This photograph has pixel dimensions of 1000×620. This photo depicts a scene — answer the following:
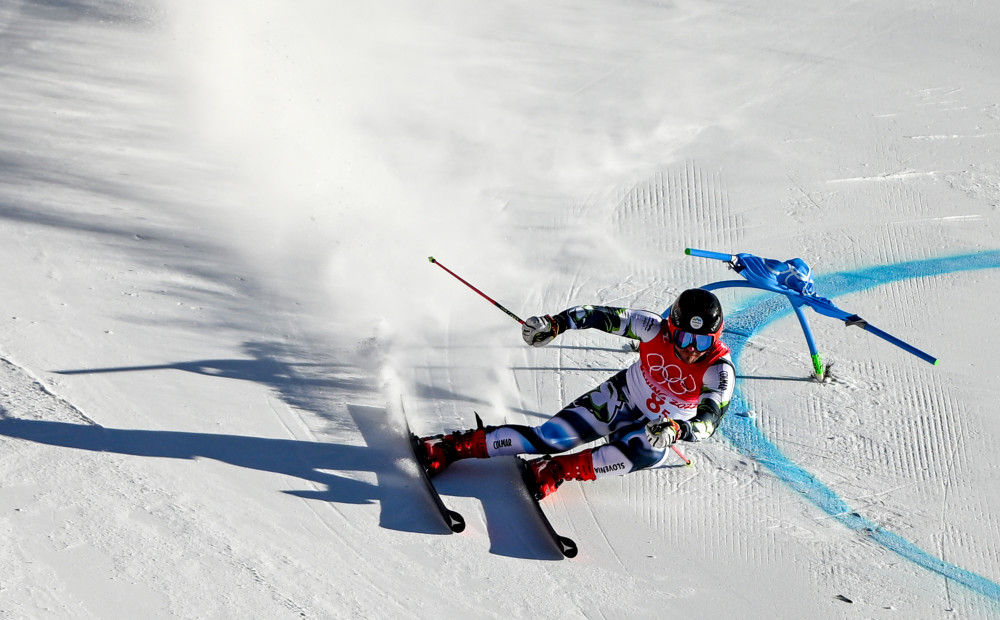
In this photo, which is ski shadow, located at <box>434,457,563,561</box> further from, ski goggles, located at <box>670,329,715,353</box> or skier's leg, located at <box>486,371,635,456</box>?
ski goggles, located at <box>670,329,715,353</box>

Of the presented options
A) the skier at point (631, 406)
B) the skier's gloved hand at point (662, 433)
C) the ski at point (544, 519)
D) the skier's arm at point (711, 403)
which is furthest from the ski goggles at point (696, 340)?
the ski at point (544, 519)

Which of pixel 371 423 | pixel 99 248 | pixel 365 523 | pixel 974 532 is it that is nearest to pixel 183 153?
pixel 99 248

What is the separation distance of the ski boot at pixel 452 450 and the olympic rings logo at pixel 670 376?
0.90 metres

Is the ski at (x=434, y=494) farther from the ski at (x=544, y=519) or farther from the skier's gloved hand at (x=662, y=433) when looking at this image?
the skier's gloved hand at (x=662, y=433)

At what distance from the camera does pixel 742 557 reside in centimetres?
500

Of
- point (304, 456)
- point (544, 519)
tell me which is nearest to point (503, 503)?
point (544, 519)

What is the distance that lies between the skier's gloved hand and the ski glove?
2.31 ft

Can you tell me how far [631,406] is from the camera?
5.15m

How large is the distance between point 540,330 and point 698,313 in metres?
0.78

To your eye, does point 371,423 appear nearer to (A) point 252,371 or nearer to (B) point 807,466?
(A) point 252,371

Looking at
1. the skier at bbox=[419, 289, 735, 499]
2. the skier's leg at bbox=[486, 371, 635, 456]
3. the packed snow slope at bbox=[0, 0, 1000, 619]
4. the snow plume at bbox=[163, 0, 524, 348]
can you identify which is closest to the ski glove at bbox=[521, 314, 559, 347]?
the skier at bbox=[419, 289, 735, 499]

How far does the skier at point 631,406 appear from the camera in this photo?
15.9 ft

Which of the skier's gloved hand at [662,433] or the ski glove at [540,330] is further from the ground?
the ski glove at [540,330]

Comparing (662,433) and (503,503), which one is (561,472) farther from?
(662,433)
